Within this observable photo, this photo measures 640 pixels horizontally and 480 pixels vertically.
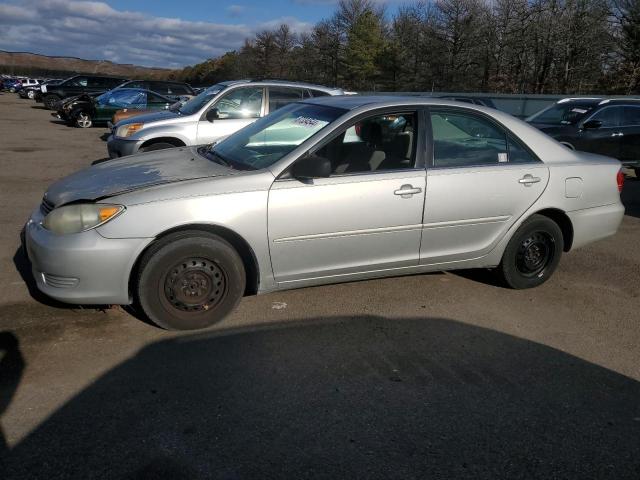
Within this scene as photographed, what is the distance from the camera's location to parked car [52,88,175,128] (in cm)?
1770

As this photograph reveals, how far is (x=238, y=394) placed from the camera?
3119 mm

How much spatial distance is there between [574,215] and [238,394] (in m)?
3.37

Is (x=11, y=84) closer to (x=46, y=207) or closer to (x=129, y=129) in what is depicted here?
(x=129, y=129)

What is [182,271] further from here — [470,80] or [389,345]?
[470,80]

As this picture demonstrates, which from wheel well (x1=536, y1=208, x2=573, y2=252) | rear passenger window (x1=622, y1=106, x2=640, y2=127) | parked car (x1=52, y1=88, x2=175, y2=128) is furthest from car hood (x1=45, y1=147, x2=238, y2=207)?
parked car (x1=52, y1=88, x2=175, y2=128)

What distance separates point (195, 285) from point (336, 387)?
1.21 m

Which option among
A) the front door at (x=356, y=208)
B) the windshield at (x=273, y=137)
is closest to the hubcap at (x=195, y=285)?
the front door at (x=356, y=208)

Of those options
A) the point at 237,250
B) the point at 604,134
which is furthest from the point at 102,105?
the point at 237,250

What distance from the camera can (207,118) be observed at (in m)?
8.83

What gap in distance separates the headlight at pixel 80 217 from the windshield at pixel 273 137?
103 cm

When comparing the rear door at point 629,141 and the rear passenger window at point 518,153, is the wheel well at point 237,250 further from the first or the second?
the rear door at point 629,141

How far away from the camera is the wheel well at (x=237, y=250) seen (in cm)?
366

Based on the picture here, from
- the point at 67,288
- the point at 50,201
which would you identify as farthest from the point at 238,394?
the point at 50,201

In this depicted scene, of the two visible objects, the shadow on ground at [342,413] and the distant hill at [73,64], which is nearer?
the shadow on ground at [342,413]
